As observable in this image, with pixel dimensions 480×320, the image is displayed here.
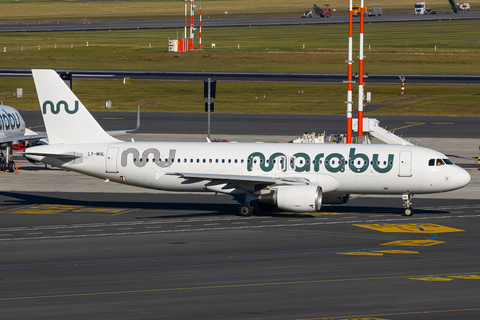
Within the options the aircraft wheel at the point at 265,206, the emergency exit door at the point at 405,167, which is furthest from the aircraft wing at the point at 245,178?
the emergency exit door at the point at 405,167

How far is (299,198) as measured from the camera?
1646 inches

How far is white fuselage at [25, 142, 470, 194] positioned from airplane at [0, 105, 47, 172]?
1448 cm

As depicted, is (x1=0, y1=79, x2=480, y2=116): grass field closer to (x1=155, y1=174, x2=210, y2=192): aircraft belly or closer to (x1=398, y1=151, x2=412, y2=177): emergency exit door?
(x1=398, y1=151, x2=412, y2=177): emergency exit door

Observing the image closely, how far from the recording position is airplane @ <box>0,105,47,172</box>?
198ft

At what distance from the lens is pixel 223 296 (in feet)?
87.1

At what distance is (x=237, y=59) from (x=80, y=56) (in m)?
37.7

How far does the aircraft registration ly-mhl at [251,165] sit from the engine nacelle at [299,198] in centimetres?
6

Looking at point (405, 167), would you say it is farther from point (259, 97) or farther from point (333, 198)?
point (259, 97)

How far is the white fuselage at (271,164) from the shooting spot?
43.8m

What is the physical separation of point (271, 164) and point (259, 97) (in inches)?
2763

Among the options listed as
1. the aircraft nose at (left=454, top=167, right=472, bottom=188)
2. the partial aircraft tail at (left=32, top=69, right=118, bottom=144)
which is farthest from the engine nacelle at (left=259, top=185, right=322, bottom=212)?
the partial aircraft tail at (left=32, top=69, right=118, bottom=144)

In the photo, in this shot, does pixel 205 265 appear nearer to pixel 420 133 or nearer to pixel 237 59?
pixel 420 133

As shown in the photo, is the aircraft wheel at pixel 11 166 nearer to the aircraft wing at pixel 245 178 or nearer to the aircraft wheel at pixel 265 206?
the aircraft wing at pixel 245 178

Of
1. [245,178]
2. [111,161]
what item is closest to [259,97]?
[111,161]
